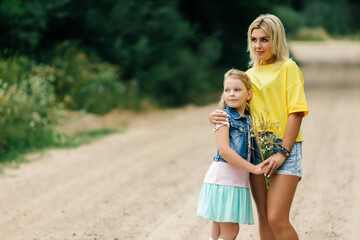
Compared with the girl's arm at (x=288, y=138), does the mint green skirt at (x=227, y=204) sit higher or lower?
lower

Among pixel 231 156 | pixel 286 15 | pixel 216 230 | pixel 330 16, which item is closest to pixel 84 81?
pixel 216 230

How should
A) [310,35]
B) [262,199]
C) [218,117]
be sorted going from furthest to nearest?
[310,35] → [262,199] → [218,117]

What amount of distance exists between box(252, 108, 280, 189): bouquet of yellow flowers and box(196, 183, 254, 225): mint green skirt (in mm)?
313

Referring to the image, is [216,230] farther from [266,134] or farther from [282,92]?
[282,92]

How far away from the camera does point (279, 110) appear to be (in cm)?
361

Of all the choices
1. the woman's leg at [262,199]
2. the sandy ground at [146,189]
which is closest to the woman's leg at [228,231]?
the woman's leg at [262,199]

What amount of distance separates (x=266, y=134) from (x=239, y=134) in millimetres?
183

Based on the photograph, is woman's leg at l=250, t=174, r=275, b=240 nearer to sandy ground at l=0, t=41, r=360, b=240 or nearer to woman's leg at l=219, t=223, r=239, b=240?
woman's leg at l=219, t=223, r=239, b=240

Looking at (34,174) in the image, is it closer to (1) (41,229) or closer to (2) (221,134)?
(1) (41,229)

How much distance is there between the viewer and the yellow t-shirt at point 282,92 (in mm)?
3559

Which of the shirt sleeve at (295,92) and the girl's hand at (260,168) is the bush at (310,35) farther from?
the girl's hand at (260,168)

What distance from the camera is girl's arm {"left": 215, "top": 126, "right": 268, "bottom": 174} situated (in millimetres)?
3531

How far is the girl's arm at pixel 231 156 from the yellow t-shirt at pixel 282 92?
26 cm

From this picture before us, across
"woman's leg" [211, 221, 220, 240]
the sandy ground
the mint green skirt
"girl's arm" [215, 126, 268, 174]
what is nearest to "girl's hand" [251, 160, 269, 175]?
"girl's arm" [215, 126, 268, 174]
